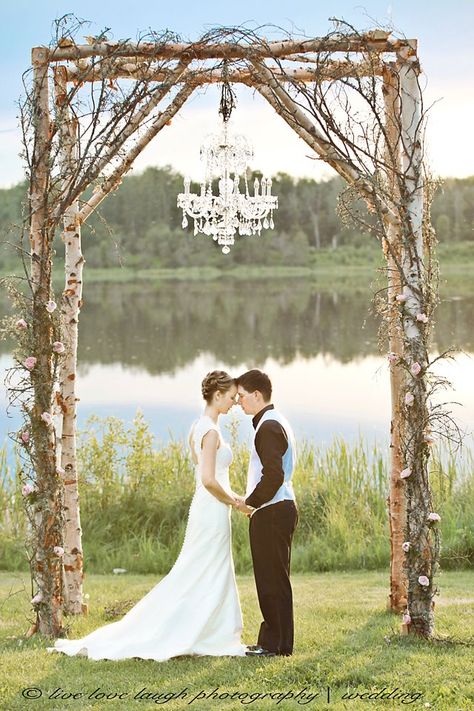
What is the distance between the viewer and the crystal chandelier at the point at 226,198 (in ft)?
19.1

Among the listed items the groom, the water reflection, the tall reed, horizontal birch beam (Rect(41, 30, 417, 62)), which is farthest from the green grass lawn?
the water reflection

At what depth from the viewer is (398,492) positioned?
18.9 feet

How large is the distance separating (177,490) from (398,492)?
388 centimetres

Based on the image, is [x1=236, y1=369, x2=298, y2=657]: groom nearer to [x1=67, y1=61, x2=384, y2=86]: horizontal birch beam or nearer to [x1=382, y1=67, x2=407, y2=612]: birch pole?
[x1=382, y1=67, x2=407, y2=612]: birch pole

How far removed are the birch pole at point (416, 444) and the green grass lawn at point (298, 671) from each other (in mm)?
239

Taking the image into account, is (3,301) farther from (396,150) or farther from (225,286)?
(396,150)

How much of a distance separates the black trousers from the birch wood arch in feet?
2.20

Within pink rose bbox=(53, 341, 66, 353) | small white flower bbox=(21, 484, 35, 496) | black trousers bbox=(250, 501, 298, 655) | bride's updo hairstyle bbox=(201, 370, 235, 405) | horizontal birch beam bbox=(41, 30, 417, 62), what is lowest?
black trousers bbox=(250, 501, 298, 655)

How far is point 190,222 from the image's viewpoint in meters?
24.6

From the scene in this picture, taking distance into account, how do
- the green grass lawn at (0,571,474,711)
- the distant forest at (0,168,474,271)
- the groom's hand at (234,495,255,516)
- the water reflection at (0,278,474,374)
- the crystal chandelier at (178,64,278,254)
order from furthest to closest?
1. the distant forest at (0,168,474,271)
2. the water reflection at (0,278,474,374)
3. the crystal chandelier at (178,64,278,254)
4. the groom's hand at (234,495,255,516)
5. the green grass lawn at (0,571,474,711)

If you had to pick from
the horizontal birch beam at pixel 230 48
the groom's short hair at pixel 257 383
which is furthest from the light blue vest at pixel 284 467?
the horizontal birch beam at pixel 230 48

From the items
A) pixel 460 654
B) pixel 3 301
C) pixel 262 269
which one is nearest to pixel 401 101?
pixel 460 654

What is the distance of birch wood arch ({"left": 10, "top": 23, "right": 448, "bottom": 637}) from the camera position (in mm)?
5180

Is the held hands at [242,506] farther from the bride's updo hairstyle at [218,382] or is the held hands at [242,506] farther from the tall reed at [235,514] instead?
the tall reed at [235,514]
